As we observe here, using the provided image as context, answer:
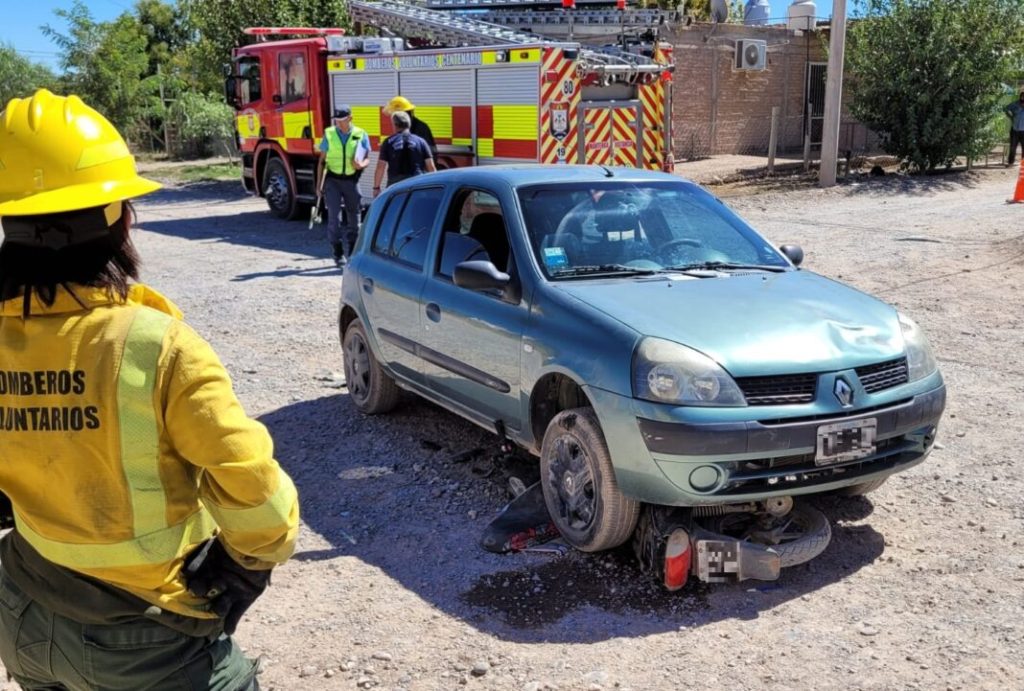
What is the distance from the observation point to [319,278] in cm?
1172

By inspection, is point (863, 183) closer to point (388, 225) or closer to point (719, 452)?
point (388, 225)

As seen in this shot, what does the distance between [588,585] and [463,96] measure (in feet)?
34.3

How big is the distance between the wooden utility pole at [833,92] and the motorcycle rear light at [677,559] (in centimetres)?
1513

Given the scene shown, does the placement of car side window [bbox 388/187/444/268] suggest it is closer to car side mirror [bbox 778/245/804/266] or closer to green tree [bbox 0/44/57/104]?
car side mirror [bbox 778/245/804/266]

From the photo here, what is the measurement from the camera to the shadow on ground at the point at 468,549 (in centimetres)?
412

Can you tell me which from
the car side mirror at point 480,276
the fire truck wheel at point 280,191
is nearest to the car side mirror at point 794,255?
the car side mirror at point 480,276

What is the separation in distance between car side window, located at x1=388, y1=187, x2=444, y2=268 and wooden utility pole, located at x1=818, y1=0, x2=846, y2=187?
13386mm

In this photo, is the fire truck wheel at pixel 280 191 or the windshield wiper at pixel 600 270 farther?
the fire truck wheel at pixel 280 191

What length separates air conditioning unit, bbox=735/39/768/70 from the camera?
23.2 m

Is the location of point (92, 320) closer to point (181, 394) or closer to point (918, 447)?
point (181, 394)

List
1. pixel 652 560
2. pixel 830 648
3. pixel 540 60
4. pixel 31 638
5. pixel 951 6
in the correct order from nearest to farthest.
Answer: pixel 31 638 < pixel 830 648 < pixel 652 560 < pixel 540 60 < pixel 951 6

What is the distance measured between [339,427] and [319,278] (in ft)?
18.1

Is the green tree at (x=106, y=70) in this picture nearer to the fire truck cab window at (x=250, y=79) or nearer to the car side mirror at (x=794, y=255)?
the fire truck cab window at (x=250, y=79)

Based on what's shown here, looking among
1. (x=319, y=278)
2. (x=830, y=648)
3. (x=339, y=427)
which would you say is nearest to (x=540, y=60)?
(x=319, y=278)
